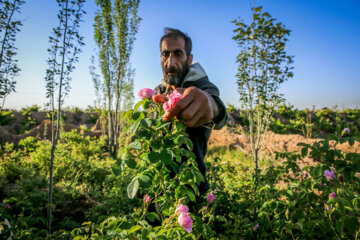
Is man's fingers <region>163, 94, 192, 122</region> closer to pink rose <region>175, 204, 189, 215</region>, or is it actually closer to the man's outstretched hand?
the man's outstretched hand

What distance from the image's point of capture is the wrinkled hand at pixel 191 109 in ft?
2.76

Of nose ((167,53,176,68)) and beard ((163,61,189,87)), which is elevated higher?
nose ((167,53,176,68))

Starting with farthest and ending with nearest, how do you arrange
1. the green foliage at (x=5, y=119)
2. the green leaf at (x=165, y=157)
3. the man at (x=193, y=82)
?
the green foliage at (x=5, y=119)
the man at (x=193, y=82)
the green leaf at (x=165, y=157)

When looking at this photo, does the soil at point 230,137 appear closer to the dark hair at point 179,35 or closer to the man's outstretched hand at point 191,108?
the dark hair at point 179,35

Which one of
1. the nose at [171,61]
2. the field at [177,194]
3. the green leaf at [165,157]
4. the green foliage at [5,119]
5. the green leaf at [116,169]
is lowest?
the field at [177,194]

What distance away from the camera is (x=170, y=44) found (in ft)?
6.52

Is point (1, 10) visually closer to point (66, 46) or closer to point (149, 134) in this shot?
point (66, 46)

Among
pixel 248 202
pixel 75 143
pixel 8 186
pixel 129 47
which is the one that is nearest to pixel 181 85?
pixel 248 202

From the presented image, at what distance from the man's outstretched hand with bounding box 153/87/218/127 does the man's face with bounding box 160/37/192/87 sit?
104cm

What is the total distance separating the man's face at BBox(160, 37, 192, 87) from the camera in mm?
1958

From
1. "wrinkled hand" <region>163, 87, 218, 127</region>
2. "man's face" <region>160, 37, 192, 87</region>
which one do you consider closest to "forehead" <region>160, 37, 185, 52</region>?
"man's face" <region>160, 37, 192, 87</region>

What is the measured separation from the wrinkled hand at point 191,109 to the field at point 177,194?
2.2 inches

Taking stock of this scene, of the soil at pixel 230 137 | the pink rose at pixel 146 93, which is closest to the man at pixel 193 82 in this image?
the pink rose at pixel 146 93

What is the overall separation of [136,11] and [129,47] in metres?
0.92
